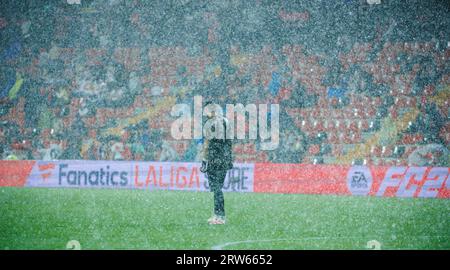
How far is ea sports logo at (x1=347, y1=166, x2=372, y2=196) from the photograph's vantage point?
17.5m

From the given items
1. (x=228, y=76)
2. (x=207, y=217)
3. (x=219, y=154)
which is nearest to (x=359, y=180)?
(x=207, y=217)

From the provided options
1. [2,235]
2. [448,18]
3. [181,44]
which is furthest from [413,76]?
[2,235]

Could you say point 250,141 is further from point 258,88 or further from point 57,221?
point 57,221

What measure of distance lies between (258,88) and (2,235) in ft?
46.7

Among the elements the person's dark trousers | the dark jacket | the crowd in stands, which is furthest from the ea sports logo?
the person's dark trousers

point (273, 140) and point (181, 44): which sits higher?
point (181, 44)

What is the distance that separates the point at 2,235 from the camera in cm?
984

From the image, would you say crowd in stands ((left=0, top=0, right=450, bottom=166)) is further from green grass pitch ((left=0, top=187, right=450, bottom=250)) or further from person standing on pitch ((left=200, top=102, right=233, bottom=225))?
person standing on pitch ((left=200, top=102, right=233, bottom=225))

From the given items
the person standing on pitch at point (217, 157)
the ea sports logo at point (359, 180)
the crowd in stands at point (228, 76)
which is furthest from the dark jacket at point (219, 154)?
the crowd in stands at point (228, 76)

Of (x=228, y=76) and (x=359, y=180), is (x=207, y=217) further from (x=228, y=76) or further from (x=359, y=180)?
(x=228, y=76)

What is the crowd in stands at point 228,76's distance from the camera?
838 inches

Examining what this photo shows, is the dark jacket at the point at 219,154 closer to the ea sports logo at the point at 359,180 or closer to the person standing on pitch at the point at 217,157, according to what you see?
the person standing on pitch at the point at 217,157

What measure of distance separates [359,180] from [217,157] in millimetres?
7400

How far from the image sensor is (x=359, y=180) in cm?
1759
